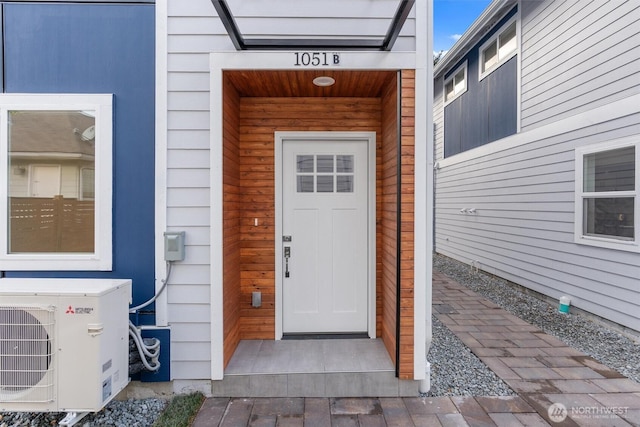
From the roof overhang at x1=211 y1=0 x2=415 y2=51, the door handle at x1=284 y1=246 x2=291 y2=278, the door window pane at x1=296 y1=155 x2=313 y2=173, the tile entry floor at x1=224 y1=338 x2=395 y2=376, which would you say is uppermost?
the roof overhang at x1=211 y1=0 x2=415 y2=51

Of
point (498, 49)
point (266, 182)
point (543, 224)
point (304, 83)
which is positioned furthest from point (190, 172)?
point (498, 49)

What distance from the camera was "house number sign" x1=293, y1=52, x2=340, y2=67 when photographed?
7.84ft

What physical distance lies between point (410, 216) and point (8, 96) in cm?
316

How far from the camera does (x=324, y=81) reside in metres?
2.63

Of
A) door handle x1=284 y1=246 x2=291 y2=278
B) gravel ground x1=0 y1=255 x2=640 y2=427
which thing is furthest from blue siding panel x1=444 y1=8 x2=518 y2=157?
door handle x1=284 y1=246 x2=291 y2=278

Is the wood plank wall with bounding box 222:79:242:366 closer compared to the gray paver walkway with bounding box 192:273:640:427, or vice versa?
the gray paver walkway with bounding box 192:273:640:427

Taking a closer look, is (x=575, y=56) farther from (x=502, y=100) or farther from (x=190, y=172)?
(x=190, y=172)

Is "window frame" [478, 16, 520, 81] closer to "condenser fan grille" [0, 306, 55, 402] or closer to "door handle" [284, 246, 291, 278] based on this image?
"door handle" [284, 246, 291, 278]

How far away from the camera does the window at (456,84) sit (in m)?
7.50

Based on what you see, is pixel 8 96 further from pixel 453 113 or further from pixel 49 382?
pixel 453 113

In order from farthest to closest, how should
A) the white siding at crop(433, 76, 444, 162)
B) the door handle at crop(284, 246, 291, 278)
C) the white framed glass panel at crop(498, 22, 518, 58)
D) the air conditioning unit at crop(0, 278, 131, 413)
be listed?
the white siding at crop(433, 76, 444, 162) → the white framed glass panel at crop(498, 22, 518, 58) → the door handle at crop(284, 246, 291, 278) → the air conditioning unit at crop(0, 278, 131, 413)

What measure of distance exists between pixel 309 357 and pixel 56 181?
2.43 meters

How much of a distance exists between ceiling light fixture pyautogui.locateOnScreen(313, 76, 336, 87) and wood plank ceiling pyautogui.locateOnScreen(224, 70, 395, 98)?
0.03m

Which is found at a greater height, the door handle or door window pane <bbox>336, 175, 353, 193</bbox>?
door window pane <bbox>336, 175, 353, 193</bbox>
